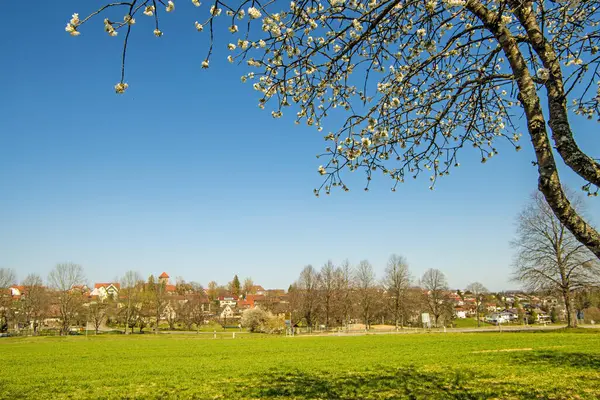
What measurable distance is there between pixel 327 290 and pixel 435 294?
19.3 m

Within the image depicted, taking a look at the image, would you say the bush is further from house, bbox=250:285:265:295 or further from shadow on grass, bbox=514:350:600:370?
house, bbox=250:285:265:295

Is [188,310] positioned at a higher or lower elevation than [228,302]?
higher

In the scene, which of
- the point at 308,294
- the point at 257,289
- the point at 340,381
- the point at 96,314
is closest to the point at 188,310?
the point at 96,314

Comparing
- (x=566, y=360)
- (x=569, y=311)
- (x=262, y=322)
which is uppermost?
(x=566, y=360)

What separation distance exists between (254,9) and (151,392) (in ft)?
30.4

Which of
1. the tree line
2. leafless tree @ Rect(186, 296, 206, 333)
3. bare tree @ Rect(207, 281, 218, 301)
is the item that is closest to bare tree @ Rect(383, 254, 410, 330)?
the tree line

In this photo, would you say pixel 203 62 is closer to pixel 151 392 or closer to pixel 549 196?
pixel 549 196

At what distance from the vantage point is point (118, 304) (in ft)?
230

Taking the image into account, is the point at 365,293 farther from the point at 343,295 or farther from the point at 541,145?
the point at 541,145

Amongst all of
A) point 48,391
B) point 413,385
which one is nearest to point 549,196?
point 413,385

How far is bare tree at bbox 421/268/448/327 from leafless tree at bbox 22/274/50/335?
218ft

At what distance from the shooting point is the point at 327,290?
65625mm

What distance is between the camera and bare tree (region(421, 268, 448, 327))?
6556 cm

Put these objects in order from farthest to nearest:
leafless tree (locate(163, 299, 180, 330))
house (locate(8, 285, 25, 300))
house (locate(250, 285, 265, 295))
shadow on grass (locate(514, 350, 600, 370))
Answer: house (locate(250, 285, 265, 295)), leafless tree (locate(163, 299, 180, 330)), house (locate(8, 285, 25, 300)), shadow on grass (locate(514, 350, 600, 370))
